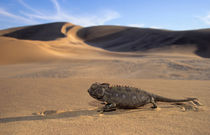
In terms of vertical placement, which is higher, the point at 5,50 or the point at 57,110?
the point at 5,50

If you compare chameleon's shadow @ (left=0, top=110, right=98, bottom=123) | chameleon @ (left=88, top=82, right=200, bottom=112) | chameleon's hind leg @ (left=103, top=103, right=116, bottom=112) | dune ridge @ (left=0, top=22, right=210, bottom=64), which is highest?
dune ridge @ (left=0, top=22, right=210, bottom=64)

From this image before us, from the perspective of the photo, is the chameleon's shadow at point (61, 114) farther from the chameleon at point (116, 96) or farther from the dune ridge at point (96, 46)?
the dune ridge at point (96, 46)

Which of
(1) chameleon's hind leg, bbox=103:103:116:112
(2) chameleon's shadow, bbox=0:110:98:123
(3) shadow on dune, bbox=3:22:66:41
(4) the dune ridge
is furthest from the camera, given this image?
(3) shadow on dune, bbox=3:22:66:41

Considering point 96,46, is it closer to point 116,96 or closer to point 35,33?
point 35,33

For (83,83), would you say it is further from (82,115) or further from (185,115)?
Result: (185,115)

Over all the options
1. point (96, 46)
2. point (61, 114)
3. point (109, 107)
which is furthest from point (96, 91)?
point (96, 46)

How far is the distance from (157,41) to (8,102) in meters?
34.1

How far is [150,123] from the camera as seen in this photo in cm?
235

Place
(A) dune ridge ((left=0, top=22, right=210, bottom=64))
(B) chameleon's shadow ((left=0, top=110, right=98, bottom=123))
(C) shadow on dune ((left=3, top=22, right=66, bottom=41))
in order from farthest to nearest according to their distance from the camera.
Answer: (C) shadow on dune ((left=3, top=22, right=66, bottom=41)), (A) dune ridge ((left=0, top=22, right=210, bottom=64)), (B) chameleon's shadow ((left=0, top=110, right=98, bottom=123))

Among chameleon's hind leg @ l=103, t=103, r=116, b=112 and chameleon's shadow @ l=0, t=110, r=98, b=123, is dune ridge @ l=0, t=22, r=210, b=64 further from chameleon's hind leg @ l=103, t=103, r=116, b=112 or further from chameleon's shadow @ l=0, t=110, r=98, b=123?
chameleon's hind leg @ l=103, t=103, r=116, b=112

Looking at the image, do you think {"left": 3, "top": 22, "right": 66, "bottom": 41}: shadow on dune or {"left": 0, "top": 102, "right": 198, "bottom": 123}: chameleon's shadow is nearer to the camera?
{"left": 0, "top": 102, "right": 198, "bottom": 123}: chameleon's shadow

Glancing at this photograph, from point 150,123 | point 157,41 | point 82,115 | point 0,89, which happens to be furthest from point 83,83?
point 157,41

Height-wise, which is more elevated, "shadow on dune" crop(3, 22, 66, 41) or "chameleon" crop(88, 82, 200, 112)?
"shadow on dune" crop(3, 22, 66, 41)

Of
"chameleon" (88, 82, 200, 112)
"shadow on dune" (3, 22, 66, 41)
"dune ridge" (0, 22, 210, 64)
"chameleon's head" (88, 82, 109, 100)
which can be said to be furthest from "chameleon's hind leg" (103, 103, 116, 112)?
"shadow on dune" (3, 22, 66, 41)
